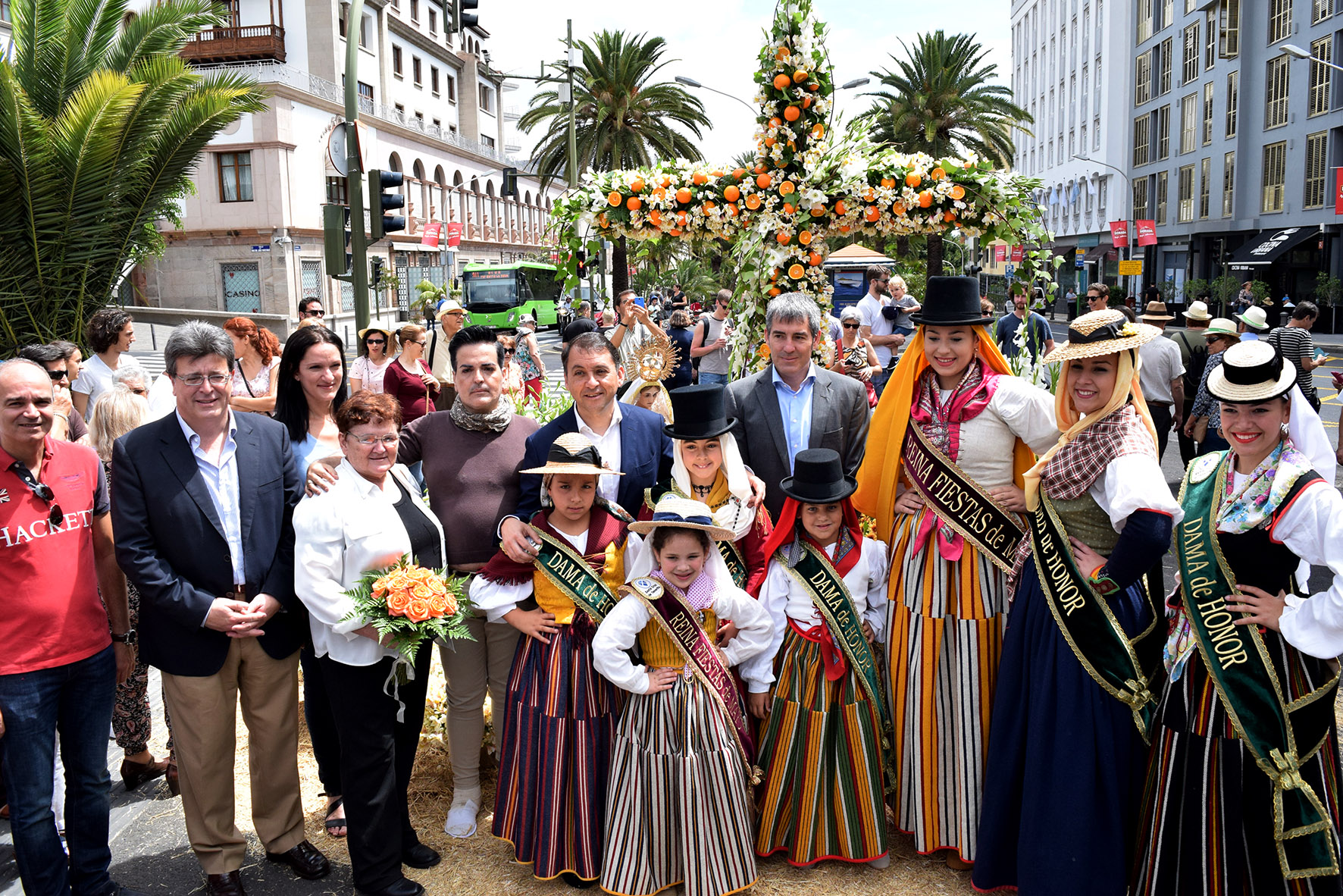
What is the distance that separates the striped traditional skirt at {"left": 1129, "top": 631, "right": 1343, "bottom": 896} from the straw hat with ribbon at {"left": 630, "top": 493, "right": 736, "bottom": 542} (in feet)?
5.03

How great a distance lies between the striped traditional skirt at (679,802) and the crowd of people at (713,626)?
1cm

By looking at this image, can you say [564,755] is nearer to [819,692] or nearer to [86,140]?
[819,692]

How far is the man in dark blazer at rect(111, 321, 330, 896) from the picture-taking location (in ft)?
11.0

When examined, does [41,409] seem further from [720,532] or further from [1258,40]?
[1258,40]

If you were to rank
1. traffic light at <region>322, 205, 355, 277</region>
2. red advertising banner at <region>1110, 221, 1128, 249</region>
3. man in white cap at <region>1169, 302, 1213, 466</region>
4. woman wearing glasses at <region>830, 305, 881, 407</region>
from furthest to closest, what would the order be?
red advertising banner at <region>1110, 221, 1128, 249</region> → man in white cap at <region>1169, 302, 1213, 466</region> → woman wearing glasses at <region>830, 305, 881, 407</region> → traffic light at <region>322, 205, 355, 277</region>

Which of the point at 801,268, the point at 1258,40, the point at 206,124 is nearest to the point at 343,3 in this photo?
the point at 206,124

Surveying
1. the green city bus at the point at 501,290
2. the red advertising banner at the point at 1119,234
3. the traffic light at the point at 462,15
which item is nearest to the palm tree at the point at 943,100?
the red advertising banner at the point at 1119,234

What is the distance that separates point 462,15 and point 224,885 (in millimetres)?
11264

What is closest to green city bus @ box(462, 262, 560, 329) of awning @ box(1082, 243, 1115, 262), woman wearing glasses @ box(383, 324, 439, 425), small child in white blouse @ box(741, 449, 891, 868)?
woman wearing glasses @ box(383, 324, 439, 425)

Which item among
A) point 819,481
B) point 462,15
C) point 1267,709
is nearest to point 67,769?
point 819,481

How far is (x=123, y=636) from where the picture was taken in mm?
3588

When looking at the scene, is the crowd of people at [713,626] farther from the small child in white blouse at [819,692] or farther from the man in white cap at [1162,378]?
the man in white cap at [1162,378]

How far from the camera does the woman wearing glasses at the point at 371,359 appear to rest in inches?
324

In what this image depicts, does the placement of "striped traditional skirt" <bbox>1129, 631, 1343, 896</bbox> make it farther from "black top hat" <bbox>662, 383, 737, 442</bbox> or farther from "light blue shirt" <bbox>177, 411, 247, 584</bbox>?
"light blue shirt" <bbox>177, 411, 247, 584</bbox>
